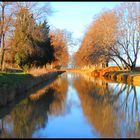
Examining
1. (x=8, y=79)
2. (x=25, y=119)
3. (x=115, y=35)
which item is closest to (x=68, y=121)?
(x=25, y=119)

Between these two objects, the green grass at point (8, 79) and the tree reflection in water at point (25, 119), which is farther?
the green grass at point (8, 79)

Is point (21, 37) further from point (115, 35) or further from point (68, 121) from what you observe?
point (68, 121)

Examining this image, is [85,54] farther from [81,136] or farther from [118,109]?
[81,136]

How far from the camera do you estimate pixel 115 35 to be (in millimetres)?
53219

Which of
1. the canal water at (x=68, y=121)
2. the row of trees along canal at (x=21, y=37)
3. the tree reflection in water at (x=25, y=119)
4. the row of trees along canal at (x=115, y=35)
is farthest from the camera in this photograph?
the row of trees along canal at (x=115, y=35)

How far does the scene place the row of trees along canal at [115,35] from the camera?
52.7 meters

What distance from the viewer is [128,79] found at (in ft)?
138

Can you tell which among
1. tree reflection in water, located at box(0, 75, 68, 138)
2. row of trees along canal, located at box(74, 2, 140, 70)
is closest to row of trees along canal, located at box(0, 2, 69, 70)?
row of trees along canal, located at box(74, 2, 140, 70)

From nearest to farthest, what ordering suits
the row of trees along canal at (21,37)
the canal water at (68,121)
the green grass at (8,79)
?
the canal water at (68,121)
the green grass at (8,79)
the row of trees along canal at (21,37)

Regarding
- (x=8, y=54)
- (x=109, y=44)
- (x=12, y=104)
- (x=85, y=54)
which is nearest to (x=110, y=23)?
(x=109, y=44)

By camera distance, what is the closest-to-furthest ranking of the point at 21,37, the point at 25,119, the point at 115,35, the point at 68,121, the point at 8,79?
the point at 68,121 < the point at 25,119 < the point at 8,79 < the point at 21,37 < the point at 115,35

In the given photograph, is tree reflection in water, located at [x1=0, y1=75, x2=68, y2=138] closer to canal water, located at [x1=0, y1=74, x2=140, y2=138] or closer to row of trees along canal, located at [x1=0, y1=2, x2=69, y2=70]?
canal water, located at [x1=0, y1=74, x2=140, y2=138]

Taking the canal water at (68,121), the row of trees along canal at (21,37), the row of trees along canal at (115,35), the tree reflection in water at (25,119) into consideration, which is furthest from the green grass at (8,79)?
the row of trees along canal at (115,35)

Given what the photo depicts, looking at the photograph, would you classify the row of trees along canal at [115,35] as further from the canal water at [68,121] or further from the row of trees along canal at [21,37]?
the canal water at [68,121]
